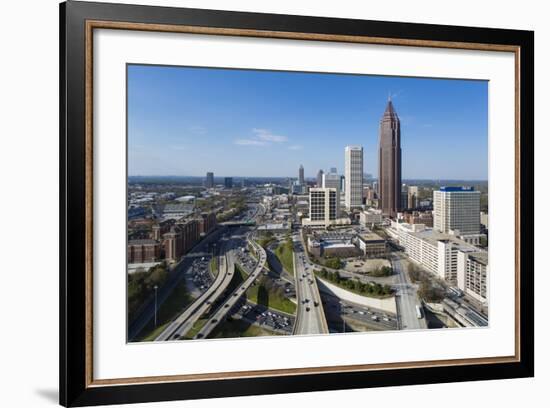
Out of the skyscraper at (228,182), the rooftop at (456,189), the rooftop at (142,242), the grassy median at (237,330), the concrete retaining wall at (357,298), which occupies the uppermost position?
the skyscraper at (228,182)

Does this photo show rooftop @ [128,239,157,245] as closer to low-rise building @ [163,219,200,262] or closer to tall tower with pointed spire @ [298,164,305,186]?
low-rise building @ [163,219,200,262]

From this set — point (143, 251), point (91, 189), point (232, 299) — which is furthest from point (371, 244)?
point (91, 189)

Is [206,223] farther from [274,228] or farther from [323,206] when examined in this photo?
[323,206]

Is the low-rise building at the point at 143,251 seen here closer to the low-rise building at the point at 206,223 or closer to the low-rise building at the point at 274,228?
the low-rise building at the point at 206,223

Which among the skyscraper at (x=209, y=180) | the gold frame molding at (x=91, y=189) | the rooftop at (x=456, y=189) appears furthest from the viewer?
the rooftop at (x=456, y=189)

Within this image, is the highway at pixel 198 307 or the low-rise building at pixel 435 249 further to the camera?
the low-rise building at pixel 435 249

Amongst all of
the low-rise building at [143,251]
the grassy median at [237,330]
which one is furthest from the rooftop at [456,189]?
the low-rise building at [143,251]
